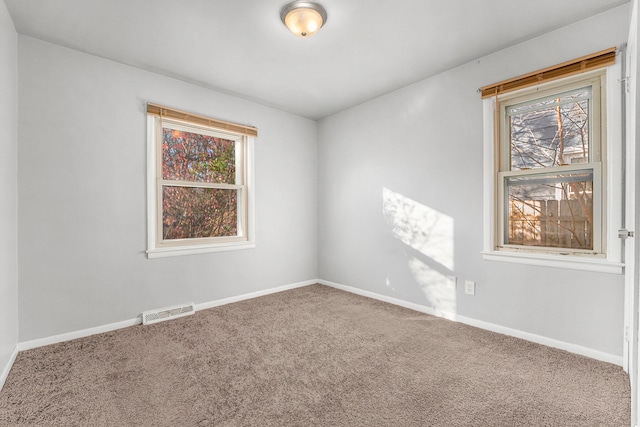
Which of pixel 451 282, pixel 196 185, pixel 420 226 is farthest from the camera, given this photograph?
pixel 196 185

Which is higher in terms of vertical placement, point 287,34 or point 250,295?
point 287,34

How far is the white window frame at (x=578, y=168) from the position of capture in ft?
6.64

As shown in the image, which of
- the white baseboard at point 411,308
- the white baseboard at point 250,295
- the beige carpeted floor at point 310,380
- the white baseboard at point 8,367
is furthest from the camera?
the white baseboard at point 250,295

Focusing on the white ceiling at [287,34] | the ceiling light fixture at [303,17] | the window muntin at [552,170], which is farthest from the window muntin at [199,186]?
the window muntin at [552,170]

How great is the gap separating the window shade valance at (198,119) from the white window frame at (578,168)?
8.54ft

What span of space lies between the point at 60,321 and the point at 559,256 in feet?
13.4

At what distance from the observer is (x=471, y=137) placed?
2.78m

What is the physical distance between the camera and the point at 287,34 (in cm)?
237

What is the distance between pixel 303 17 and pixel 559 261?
2.64m

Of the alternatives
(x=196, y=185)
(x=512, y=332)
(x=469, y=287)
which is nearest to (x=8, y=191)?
(x=196, y=185)

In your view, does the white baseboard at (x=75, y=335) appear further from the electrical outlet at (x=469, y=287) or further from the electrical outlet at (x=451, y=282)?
the electrical outlet at (x=469, y=287)

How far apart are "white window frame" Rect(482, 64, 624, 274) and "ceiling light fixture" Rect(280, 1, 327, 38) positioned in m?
1.67

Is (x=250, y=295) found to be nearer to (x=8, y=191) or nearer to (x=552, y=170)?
(x=8, y=191)

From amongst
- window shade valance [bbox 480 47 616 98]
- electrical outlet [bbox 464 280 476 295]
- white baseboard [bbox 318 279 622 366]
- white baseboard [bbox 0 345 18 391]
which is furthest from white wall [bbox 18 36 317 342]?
window shade valance [bbox 480 47 616 98]
